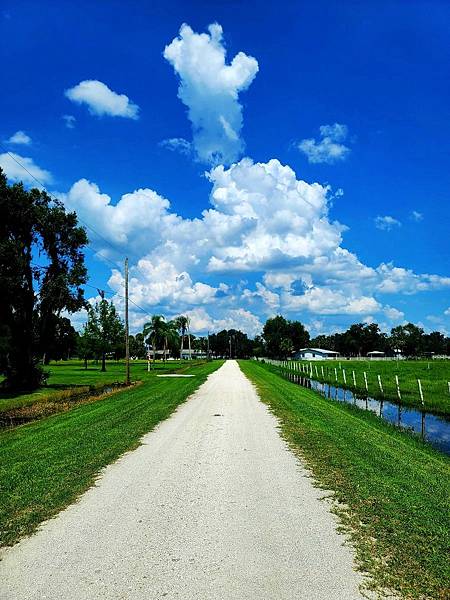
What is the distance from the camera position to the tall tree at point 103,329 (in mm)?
62219

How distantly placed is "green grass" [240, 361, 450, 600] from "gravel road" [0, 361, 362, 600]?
12.3 inches

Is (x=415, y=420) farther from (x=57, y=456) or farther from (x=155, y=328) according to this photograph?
(x=155, y=328)

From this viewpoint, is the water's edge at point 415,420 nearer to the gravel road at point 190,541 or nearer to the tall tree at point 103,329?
the gravel road at point 190,541

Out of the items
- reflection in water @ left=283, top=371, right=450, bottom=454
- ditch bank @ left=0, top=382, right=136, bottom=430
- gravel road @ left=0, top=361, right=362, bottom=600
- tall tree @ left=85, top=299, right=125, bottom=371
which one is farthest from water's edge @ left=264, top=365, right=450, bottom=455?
tall tree @ left=85, top=299, right=125, bottom=371

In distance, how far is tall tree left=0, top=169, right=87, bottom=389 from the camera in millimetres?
29281

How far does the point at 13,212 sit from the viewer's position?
29.5m

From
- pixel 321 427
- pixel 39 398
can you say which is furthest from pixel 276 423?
pixel 39 398

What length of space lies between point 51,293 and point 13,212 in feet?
17.2

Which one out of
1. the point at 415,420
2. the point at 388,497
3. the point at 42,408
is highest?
the point at 388,497

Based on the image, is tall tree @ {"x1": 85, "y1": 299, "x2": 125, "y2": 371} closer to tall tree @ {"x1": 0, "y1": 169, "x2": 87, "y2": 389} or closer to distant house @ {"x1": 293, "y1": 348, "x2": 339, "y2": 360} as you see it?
tall tree @ {"x1": 0, "y1": 169, "x2": 87, "y2": 389}

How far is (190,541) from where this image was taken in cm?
548

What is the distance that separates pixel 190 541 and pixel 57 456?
221 inches

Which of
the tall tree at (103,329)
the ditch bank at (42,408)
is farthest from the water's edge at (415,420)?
the tall tree at (103,329)

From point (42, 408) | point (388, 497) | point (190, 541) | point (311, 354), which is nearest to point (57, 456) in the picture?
point (190, 541)
